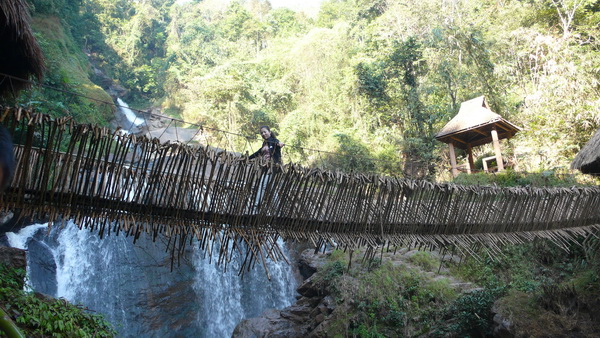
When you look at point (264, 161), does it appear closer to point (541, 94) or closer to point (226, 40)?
point (541, 94)

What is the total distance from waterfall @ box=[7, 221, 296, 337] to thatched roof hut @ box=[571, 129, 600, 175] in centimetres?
561

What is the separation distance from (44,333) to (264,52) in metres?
22.3

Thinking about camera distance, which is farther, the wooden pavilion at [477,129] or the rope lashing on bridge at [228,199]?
the wooden pavilion at [477,129]

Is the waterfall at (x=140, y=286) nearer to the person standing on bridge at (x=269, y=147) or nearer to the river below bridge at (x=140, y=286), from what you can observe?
the river below bridge at (x=140, y=286)

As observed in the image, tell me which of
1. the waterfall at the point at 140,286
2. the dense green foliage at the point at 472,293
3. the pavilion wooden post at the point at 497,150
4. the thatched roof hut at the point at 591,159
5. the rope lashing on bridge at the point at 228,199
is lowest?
the waterfall at the point at 140,286

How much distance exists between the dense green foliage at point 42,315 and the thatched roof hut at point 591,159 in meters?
5.80

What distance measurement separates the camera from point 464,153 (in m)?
12.9

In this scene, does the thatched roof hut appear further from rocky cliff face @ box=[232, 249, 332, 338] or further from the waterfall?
the waterfall

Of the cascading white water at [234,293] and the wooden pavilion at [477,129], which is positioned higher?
the wooden pavilion at [477,129]

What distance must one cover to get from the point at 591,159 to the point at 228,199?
158 inches

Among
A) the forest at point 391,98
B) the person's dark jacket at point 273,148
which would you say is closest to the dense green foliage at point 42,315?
the forest at point 391,98

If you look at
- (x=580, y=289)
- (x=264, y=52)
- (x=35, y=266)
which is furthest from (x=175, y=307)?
(x=264, y=52)

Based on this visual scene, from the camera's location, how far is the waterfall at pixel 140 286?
26.3 feet

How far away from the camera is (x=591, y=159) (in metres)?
4.17
